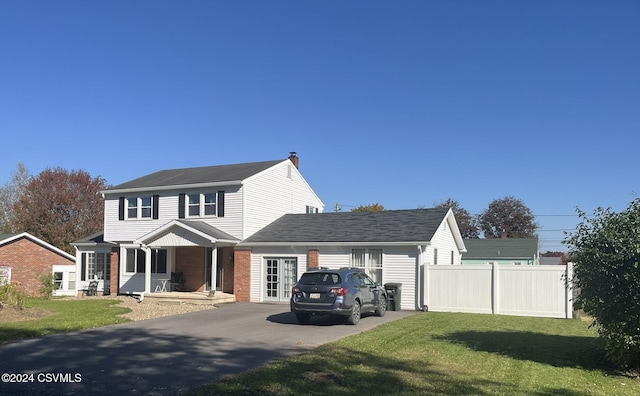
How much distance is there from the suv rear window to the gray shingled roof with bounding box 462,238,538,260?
31109mm

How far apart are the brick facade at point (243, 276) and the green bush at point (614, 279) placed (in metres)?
16.7

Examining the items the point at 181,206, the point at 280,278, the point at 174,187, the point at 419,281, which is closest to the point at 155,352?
the point at 419,281

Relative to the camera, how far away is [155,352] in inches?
435

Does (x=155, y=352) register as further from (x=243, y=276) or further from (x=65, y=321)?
(x=243, y=276)

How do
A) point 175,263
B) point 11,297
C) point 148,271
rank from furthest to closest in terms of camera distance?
point 175,263, point 148,271, point 11,297

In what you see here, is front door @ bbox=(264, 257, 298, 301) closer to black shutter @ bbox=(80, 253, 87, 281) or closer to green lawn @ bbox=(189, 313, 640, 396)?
green lawn @ bbox=(189, 313, 640, 396)

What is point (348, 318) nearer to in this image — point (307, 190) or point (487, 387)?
point (487, 387)

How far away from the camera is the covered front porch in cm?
2492

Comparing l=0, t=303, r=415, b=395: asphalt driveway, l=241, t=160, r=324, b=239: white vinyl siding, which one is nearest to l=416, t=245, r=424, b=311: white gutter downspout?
l=0, t=303, r=415, b=395: asphalt driveway

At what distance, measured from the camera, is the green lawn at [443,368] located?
311 inches

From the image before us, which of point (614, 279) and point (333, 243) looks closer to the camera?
point (614, 279)

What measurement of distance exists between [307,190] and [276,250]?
7.82 metres

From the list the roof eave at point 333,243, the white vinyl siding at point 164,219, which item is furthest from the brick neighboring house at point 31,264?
the roof eave at point 333,243

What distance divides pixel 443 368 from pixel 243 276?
53.6 feet
